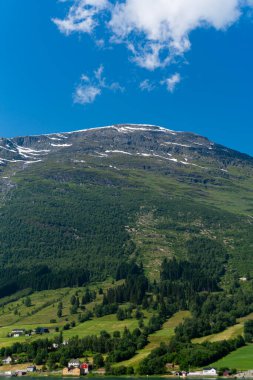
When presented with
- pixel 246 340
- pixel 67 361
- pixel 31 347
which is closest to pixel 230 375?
pixel 246 340

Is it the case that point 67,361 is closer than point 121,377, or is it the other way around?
point 121,377

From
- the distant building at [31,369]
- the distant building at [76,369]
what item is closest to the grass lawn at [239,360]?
the distant building at [76,369]

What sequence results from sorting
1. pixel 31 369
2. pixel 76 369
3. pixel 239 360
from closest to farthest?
pixel 239 360
pixel 76 369
pixel 31 369

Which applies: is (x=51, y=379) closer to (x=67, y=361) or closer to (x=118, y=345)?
(x=67, y=361)

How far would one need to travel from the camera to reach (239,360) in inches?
6329

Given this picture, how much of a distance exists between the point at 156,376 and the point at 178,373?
6.28 metres

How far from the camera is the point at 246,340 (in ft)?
615

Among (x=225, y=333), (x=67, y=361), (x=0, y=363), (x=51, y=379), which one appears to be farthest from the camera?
(x=225, y=333)

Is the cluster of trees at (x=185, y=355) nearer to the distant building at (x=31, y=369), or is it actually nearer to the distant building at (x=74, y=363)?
the distant building at (x=74, y=363)

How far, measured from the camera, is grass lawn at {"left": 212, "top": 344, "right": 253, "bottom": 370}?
506 feet

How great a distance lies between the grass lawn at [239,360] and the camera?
506ft

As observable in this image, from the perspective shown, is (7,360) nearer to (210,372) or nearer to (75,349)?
(75,349)

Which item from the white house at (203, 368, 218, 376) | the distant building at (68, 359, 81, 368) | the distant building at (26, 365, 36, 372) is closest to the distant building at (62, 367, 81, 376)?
the distant building at (68, 359, 81, 368)

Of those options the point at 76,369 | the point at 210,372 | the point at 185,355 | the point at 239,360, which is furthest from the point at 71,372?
the point at 239,360
